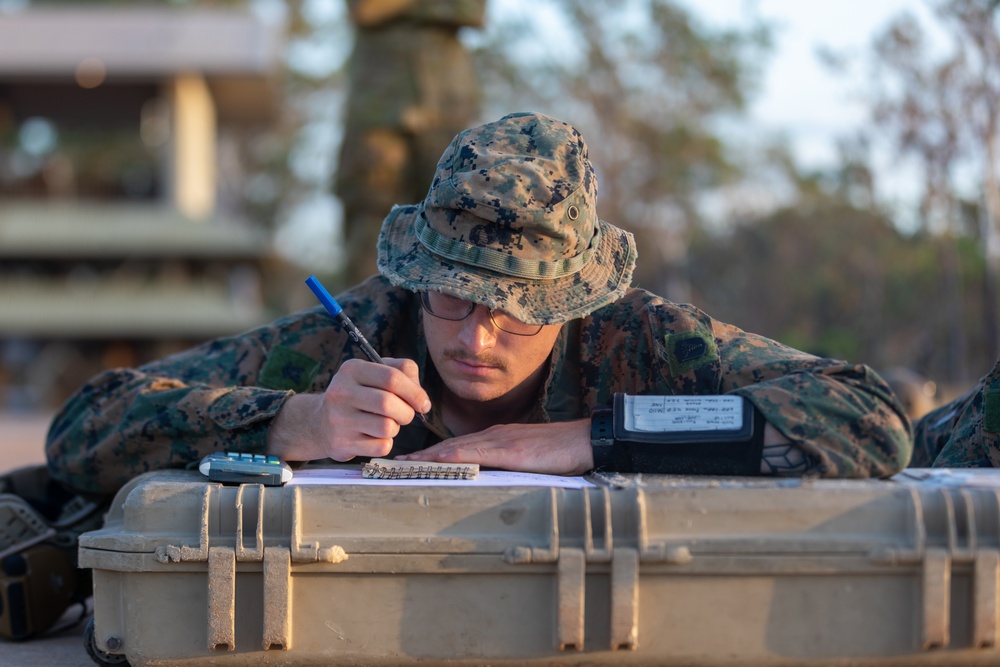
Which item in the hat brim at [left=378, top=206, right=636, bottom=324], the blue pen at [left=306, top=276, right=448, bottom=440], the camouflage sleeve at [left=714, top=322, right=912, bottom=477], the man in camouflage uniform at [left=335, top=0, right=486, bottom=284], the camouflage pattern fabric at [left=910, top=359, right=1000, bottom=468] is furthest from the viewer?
the man in camouflage uniform at [left=335, top=0, right=486, bottom=284]

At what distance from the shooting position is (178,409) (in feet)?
8.86

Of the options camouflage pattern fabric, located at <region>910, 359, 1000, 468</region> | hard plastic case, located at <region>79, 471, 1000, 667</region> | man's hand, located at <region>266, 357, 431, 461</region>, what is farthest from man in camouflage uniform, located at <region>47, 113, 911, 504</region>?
camouflage pattern fabric, located at <region>910, 359, 1000, 468</region>

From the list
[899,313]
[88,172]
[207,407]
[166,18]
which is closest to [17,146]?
[88,172]

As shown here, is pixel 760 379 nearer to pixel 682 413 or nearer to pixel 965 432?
pixel 682 413

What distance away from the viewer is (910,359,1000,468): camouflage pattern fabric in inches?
115

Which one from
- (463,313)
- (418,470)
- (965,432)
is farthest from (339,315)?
(965,432)

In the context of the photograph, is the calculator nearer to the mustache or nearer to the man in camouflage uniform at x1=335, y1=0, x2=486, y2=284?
the mustache

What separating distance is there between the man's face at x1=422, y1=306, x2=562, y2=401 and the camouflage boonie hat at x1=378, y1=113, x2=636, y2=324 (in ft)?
0.31

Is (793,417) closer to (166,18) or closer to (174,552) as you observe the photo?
(174,552)

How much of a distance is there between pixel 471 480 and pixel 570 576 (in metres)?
0.30

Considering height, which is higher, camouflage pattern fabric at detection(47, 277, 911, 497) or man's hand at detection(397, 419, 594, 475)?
camouflage pattern fabric at detection(47, 277, 911, 497)

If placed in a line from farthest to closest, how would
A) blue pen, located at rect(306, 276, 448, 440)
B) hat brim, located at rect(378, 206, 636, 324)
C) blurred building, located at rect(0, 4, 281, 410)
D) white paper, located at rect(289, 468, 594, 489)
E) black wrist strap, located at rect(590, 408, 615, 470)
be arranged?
blurred building, located at rect(0, 4, 281, 410)
blue pen, located at rect(306, 276, 448, 440)
hat brim, located at rect(378, 206, 636, 324)
black wrist strap, located at rect(590, 408, 615, 470)
white paper, located at rect(289, 468, 594, 489)

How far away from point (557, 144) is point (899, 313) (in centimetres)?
1938

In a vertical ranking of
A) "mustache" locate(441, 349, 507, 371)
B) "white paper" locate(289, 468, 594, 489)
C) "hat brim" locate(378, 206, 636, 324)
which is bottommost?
"white paper" locate(289, 468, 594, 489)
